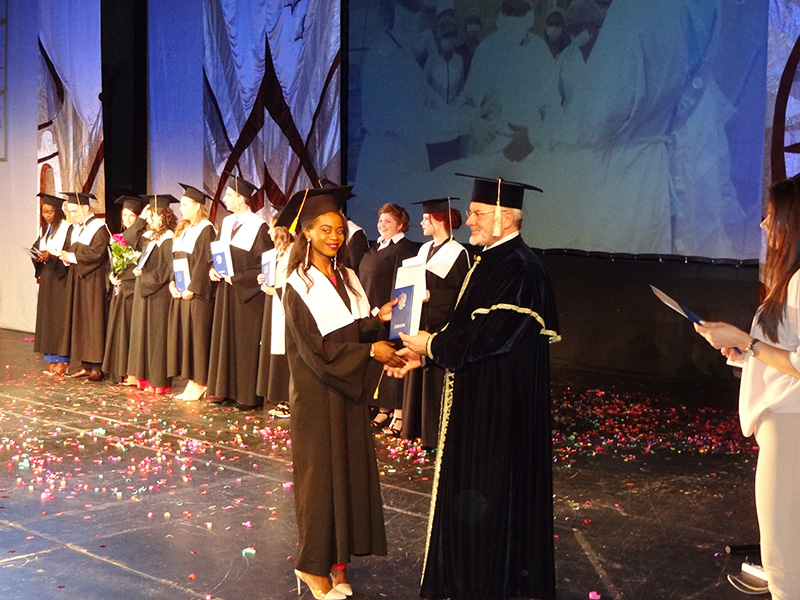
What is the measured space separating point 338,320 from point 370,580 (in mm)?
1231

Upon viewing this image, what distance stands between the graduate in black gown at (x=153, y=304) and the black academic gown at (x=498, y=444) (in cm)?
579

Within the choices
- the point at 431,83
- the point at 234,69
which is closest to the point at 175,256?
the point at 431,83

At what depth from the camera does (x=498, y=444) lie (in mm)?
3803

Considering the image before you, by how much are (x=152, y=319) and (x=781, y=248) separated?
6982 millimetres

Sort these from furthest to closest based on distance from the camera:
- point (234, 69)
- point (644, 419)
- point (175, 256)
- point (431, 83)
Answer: point (234, 69)
point (431, 83)
point (175, 256)
point (644, 419)

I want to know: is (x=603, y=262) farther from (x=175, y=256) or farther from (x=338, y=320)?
(x=338, y=320)

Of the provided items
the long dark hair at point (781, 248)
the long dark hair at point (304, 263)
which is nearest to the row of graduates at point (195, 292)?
the long dark hair at point (304, 263)

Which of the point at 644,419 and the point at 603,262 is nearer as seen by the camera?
the point at 644,419

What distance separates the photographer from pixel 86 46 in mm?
13711

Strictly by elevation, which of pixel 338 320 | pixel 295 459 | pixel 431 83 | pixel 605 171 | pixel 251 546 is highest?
pixel 431 83

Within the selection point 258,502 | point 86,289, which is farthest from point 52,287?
point 258,502

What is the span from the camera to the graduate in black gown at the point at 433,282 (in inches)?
271

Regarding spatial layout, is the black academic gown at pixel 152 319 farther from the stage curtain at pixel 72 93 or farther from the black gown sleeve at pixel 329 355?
the black gown sleeve at pixel 329 355

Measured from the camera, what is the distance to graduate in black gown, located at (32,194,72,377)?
10445 millimetres
